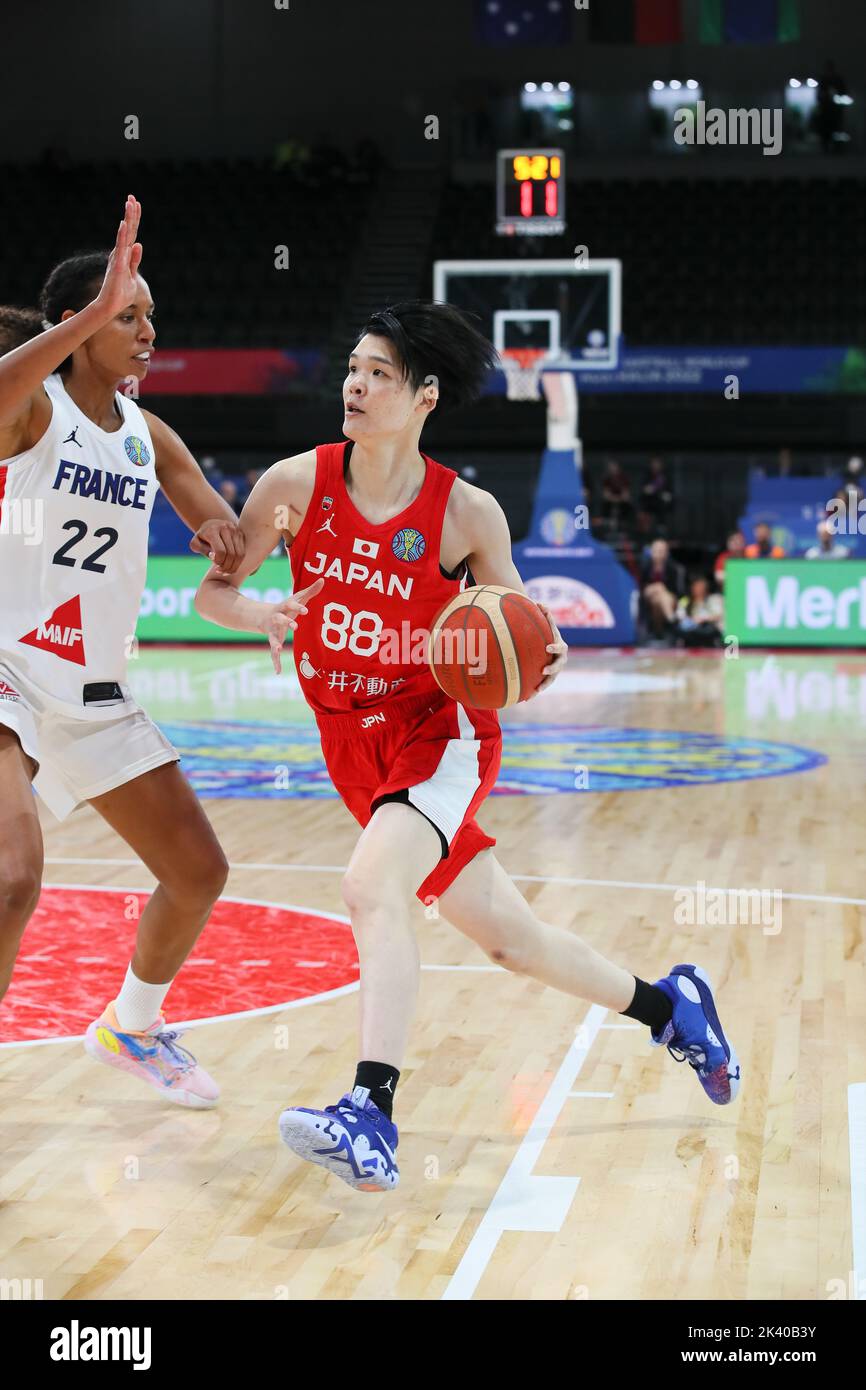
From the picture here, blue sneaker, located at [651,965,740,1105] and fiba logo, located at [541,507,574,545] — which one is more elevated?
fiba logo, located at [541,507,574,545]

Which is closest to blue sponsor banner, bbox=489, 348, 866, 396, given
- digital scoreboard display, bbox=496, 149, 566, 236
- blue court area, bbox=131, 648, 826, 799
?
digital scoreboard display, bbox=496, 149, 566, 236

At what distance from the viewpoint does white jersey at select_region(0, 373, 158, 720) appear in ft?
12.3

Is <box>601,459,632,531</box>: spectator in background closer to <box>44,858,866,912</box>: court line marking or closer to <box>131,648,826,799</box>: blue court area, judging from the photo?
<box>131,648,826,799</box>: blue court area

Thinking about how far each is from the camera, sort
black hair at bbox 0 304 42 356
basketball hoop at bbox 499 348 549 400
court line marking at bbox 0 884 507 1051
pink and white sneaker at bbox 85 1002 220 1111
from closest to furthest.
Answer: black hair at bbox 0 304 42 356, pink and white sneaker at bbox 85 1002 220 1111, court line marking at bbox 0 884 507 1051, basketball hoop at bbox 499 348 549 400

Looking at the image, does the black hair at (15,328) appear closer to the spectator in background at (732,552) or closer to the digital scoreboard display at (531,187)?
the digital scoreboard display at (531,187)

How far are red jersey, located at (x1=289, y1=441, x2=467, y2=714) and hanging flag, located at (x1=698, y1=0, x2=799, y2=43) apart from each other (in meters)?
23.3

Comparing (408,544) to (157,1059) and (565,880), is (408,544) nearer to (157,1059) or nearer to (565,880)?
(157,1059)

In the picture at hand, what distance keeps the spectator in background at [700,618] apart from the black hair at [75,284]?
16.4 m

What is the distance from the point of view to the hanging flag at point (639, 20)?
962 inches

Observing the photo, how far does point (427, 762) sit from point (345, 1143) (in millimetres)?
885

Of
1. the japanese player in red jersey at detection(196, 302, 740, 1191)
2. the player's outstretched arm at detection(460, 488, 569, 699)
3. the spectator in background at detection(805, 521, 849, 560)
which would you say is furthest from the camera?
the spectator in background at detection(805, 521, 849, 560)

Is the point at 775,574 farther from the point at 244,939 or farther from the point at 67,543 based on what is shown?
the point at 67,543

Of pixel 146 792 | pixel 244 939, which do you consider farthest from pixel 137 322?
pixel 244 939

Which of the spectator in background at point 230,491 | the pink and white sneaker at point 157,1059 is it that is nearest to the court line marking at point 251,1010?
the pink and white sneaker at point 157,1059
